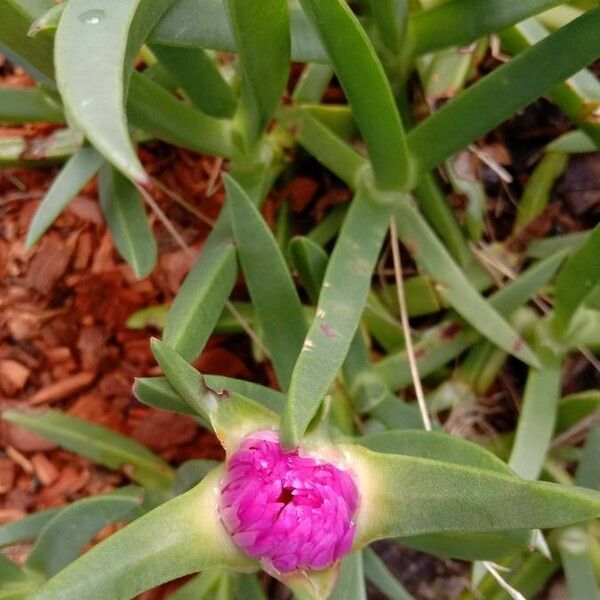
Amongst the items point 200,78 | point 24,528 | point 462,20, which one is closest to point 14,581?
point 24,528

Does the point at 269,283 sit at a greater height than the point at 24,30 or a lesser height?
lesser

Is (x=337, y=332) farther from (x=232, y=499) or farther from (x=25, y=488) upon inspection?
(x=25, y=488)

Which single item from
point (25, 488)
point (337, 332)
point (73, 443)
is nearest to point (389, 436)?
point (337, 332)

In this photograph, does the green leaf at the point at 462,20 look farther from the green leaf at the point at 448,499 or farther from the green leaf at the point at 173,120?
the green leaf at the point at 448,499

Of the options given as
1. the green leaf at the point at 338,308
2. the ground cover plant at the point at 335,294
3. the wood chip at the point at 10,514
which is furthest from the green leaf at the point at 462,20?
the wood chip at the point at 10,514

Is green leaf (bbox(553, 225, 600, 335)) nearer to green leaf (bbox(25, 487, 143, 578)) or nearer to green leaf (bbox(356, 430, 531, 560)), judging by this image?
green leaf (bbox(356, 430, 531, 560))

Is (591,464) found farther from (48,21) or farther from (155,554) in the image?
(48,21)
